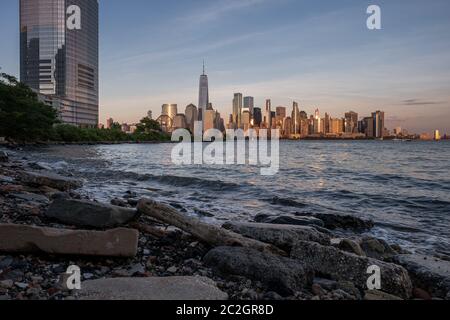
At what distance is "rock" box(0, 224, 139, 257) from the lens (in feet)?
16.6

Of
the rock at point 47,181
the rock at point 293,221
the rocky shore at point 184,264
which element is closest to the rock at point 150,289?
the rocky shore at point 184,264

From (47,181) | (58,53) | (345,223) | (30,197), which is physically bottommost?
(345,223)

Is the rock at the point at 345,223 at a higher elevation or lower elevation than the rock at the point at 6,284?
lower

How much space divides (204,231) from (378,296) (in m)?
3.09

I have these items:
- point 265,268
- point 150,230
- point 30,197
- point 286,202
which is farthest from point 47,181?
point 265,268

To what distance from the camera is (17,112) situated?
54688 mm

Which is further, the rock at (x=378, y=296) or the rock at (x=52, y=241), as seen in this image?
the rock at (x=52, y=241)

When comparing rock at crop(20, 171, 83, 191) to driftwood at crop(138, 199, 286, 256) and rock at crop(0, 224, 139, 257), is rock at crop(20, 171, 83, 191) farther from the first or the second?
rock at crop(0, 224, 139, 257)

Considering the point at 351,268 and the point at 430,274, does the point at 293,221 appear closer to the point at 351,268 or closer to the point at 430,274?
the point at 430,274

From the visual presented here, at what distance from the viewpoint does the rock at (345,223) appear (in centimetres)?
1040

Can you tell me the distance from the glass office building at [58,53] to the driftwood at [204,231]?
176955 mm

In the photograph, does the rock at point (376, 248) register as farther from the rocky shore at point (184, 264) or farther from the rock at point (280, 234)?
the rock at point (280, 234)

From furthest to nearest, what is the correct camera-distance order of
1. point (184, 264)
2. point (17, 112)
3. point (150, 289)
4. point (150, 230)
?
point (17, 112)
point (150, 230)
point (184, 264)
point (150, 289)
